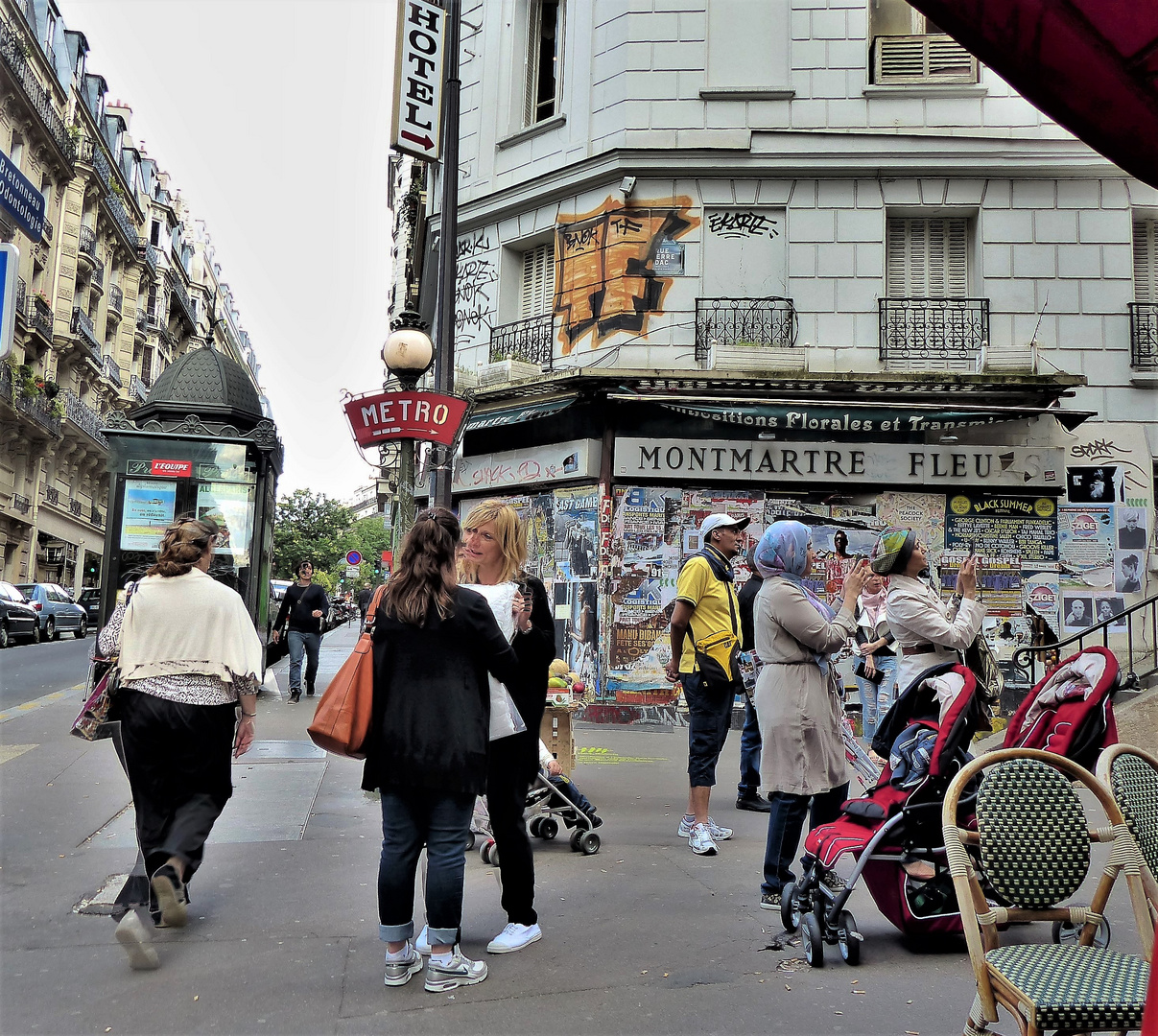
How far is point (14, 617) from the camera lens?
78.5 ft

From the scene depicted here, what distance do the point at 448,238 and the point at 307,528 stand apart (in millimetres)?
50089

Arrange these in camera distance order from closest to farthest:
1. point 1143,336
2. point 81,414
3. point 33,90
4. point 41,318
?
point 1143,336 < point 33,90 < point 41,318 < point 81,414

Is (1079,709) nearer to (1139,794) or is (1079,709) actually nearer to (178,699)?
(1139,794)

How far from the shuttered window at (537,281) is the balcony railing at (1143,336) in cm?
804

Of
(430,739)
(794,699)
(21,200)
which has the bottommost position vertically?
(430,739)

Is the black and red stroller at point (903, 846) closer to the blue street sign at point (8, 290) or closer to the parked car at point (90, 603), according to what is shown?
the blue street sign at point (8, 290)

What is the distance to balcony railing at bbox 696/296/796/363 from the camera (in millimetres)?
13680

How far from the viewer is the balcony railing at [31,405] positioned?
35.2 metres

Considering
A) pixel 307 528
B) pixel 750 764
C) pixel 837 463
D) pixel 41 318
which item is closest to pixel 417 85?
pixel 837 463

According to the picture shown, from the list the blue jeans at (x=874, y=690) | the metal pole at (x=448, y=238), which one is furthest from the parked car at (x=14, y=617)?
the blue jeans at (x=874, y=690)

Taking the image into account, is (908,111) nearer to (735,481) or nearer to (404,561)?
(735,481)

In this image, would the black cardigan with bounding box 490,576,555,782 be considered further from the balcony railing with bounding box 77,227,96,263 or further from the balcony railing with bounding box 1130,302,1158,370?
the balcony railing with bounding box 77,227,96,263

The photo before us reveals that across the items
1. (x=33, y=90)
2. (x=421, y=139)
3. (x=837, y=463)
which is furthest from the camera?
(x=33, y=90)

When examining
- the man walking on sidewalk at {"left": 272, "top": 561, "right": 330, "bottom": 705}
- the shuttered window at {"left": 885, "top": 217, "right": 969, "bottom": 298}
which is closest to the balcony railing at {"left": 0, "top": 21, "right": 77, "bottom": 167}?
the man walking on sidewalk at {"left": 272, "top": 561, "right": 330, "bottom": 705}
